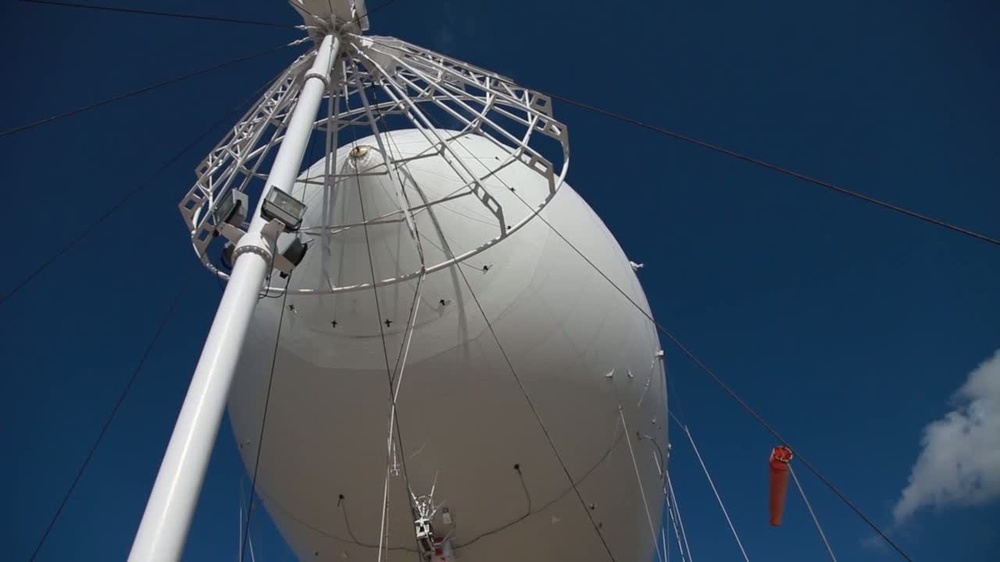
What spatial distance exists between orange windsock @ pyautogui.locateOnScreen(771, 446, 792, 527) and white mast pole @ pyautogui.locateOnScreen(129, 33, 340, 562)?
409 inches

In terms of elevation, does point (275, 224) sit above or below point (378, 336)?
above

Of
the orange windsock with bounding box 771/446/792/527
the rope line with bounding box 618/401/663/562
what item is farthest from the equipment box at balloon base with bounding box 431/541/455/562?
the orange windsock with bounding box 771/446/792/527

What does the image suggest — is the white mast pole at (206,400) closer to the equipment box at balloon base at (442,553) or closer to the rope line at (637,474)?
the equipment box at balloon base at (442,553)

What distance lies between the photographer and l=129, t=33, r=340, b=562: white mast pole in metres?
4.57

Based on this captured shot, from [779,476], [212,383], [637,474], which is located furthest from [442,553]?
[779,476]

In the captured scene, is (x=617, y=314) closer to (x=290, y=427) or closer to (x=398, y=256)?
(x=398, y=256)

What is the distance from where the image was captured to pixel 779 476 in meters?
12.0

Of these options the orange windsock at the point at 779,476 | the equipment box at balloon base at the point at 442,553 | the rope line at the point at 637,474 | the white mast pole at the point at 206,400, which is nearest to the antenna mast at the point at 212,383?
the white mast pole at the point at 206,400

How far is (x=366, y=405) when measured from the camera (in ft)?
34.4

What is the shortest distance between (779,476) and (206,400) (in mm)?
11037

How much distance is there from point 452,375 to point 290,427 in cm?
332

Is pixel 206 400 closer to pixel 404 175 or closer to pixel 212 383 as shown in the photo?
pixel 212 383

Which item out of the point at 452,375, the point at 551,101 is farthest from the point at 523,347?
the point at 551,101

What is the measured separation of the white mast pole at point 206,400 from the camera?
4566 millimetres
